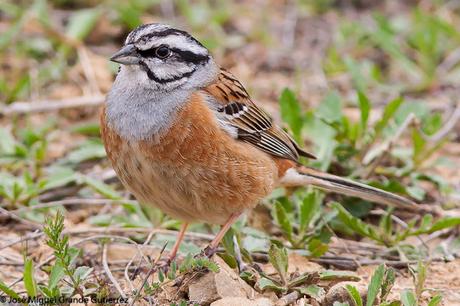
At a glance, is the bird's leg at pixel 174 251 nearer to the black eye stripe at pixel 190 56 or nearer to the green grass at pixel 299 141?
the green grass at pixel 299 141

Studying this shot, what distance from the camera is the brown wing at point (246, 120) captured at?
522cm

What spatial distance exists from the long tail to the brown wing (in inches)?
5.1

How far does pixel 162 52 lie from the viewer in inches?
199

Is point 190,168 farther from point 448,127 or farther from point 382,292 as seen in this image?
point 448,127

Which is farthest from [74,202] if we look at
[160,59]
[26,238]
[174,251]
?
[160,59]

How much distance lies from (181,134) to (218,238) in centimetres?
74

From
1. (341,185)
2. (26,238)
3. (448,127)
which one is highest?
(448,127)

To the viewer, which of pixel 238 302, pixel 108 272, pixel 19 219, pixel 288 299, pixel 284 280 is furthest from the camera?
pixel 19 219

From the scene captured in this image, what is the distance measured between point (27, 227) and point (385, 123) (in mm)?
2638

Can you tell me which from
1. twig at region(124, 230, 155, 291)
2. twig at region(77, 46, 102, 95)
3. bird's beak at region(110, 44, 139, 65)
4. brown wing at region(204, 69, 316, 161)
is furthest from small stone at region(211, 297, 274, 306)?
twig at region(77, 46, 102, 95)

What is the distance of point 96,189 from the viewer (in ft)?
19.4

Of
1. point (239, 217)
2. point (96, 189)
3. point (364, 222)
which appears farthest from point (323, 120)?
point (96, 189)

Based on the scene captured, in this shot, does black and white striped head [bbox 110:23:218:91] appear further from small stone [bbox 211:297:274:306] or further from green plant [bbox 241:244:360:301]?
small stone [bbox 211:297:274:306]

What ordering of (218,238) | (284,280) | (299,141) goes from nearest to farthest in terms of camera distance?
(284,280) < (218,238) < (299,141)
